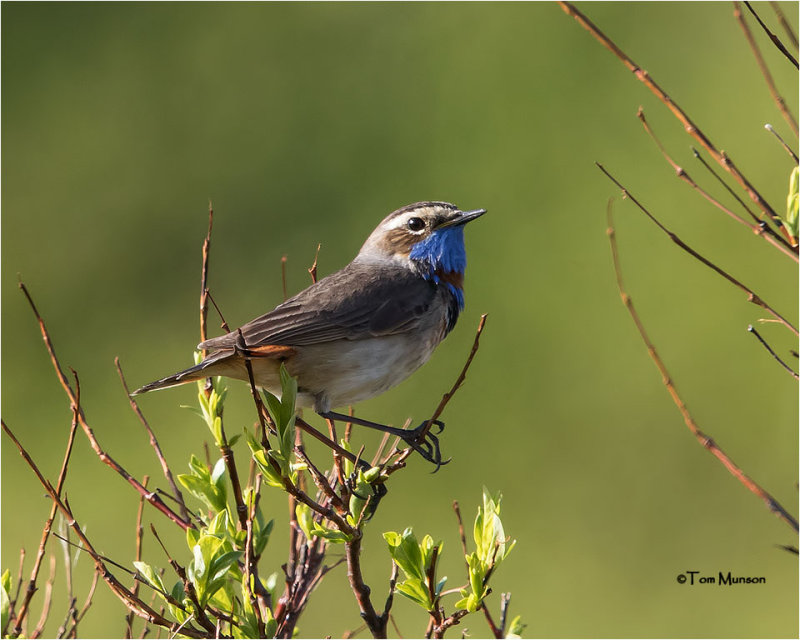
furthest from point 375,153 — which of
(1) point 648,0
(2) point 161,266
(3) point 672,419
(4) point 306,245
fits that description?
(3) point 672,419

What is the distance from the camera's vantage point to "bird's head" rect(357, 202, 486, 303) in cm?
498

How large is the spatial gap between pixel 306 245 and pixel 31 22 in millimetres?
3352

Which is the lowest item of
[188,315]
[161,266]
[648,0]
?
[188,315]

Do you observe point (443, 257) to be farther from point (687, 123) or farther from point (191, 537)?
point (687, 123)

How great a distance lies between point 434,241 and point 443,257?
91 mm

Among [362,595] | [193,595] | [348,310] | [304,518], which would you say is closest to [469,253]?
[348,310]

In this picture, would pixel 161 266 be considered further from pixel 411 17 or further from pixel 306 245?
pixel 411 17

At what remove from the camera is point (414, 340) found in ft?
15.4

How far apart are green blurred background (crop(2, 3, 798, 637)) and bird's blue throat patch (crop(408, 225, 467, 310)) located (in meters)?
2.41

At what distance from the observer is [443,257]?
5.00m

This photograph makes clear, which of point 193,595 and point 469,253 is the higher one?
point 469,253

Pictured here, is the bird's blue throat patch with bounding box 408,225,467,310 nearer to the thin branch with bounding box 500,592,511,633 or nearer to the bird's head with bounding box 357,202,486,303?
the bird's head with bounding box 357,202,486,303

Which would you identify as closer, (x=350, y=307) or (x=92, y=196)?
(x=350, y=307)

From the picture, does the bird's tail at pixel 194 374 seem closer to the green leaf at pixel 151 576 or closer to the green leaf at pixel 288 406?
the green leaf at pixel 288 406
